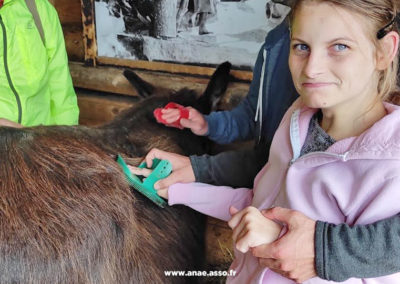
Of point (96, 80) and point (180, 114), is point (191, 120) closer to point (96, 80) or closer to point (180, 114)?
point (180, 114)

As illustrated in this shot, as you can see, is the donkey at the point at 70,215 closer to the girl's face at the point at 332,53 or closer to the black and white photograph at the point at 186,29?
the girl's face at the point at 332,53

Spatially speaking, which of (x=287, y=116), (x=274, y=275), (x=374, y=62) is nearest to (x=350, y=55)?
(x=374, y=62)

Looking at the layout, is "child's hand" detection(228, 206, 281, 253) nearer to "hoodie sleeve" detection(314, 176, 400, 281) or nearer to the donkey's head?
"hoodie sleeve" detection(314, 176, 400, 281)

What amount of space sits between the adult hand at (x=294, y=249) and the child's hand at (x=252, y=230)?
16 millimetres

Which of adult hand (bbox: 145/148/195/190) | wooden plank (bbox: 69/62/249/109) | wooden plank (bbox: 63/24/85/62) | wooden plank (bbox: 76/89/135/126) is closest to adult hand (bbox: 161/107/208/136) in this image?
adult hand (bbox: 145/148/195/190)

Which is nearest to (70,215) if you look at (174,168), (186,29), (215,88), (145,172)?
(145,172)

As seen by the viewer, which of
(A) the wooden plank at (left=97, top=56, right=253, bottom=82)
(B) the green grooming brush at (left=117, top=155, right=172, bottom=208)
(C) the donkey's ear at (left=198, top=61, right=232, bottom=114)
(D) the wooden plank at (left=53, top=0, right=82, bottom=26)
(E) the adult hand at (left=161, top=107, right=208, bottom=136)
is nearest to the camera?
(B) the green grooming brush at (left=117, top=155, right=172, bottom=208)

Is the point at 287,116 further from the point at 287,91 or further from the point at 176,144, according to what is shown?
the point at 176,144

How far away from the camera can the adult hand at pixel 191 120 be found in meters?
1.30

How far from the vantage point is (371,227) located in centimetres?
71

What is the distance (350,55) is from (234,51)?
1.04 meters

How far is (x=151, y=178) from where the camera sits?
1047 mm

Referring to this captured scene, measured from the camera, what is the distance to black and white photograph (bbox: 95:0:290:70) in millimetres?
1670

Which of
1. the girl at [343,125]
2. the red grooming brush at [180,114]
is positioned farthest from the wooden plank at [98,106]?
the girl at [343,125]
